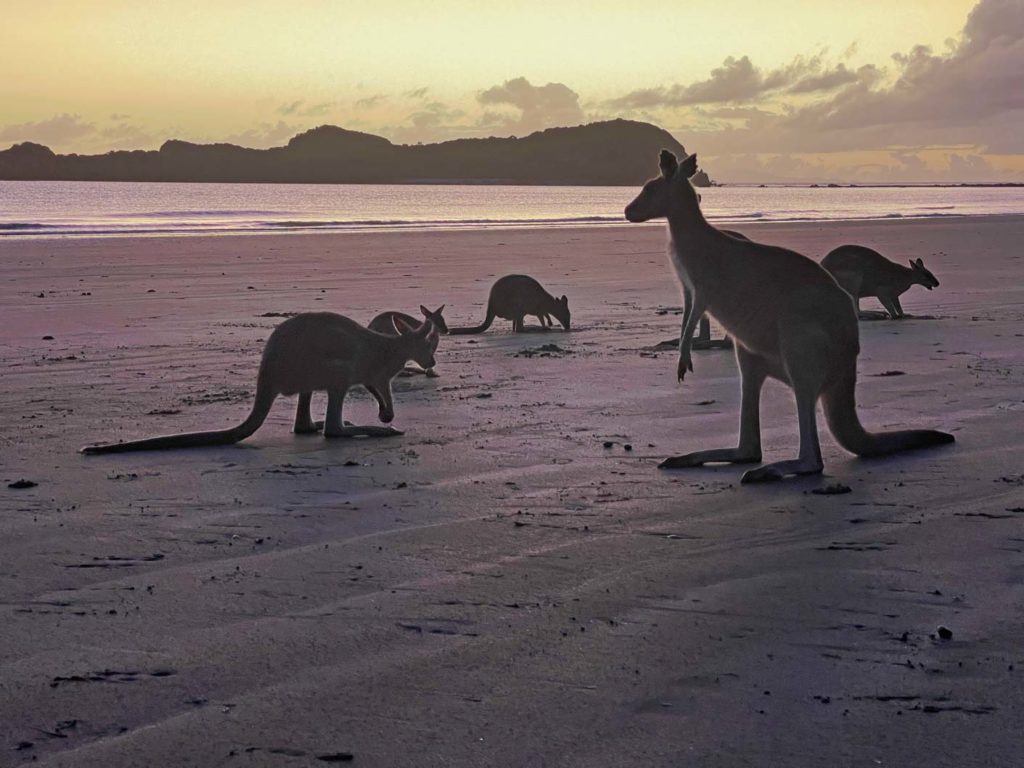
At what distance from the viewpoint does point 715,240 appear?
16.9 ft

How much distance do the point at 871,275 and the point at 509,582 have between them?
7726 millimetres

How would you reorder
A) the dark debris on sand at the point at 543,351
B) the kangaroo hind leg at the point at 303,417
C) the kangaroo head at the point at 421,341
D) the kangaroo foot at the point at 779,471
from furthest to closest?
the dark debris on sand at the point at 543,351 → the kangaroo head at the point at 421,341 → the kangaroo hind leg at the point at 303,417 → the kangaroo foot at the point at 779,471

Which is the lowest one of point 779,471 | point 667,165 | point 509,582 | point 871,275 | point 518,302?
point 509,582

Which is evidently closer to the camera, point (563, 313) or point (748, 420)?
point (748, 420)

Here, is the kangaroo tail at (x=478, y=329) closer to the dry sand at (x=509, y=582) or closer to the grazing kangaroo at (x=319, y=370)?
the dry sand at (x=509, y=582)

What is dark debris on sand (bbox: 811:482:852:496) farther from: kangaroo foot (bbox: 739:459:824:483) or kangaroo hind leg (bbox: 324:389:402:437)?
kangaroo hind leg (bbox: 324:389:402:437)

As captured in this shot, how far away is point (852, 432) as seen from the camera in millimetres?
4805

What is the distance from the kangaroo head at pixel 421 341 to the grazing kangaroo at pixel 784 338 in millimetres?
1550

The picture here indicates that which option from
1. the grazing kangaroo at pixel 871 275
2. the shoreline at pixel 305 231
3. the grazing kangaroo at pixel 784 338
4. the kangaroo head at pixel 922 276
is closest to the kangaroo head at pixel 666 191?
the grazing kangaroo at pixel 784 338

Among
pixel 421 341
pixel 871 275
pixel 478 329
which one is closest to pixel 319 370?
pixel 421 341

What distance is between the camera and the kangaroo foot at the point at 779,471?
14.7ft

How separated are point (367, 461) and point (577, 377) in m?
2.35

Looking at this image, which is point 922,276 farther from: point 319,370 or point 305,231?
point 305,231

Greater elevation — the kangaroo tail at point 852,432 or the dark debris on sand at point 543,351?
the kangaroo tail at point 852,432
